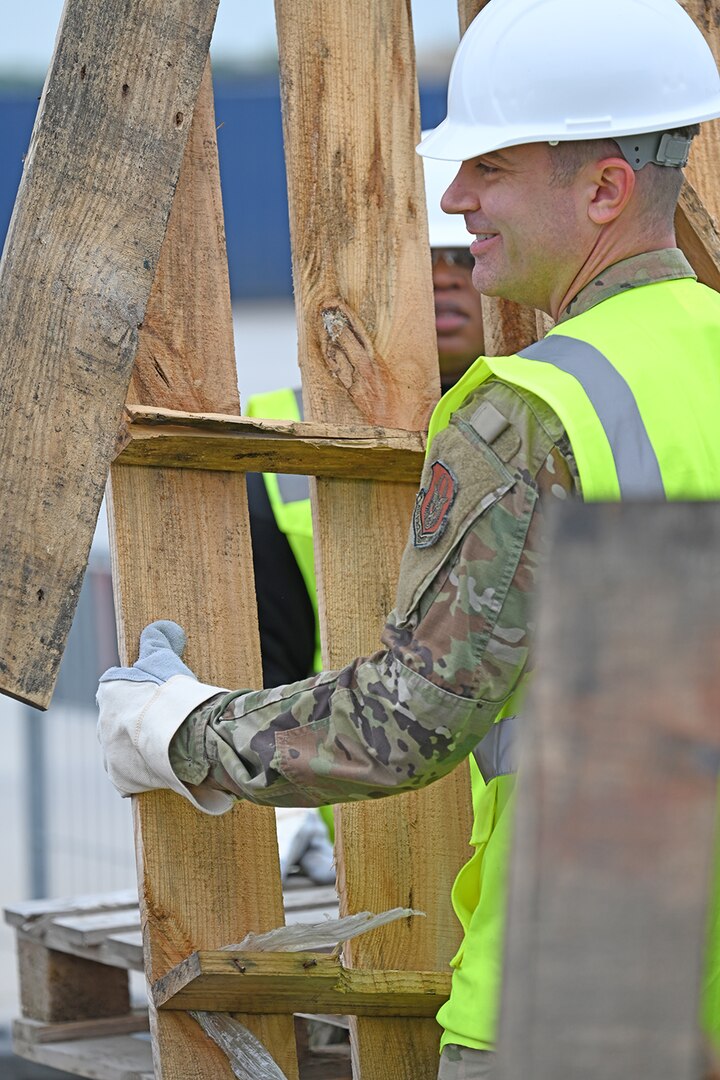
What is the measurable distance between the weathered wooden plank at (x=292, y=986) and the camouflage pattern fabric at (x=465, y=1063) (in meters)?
0.51

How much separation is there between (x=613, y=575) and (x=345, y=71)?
2.28m

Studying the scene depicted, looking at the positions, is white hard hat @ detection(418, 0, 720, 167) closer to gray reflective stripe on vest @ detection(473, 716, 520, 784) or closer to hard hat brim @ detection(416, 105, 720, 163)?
hard hat brim @ detection(416, 105, 720, 163)

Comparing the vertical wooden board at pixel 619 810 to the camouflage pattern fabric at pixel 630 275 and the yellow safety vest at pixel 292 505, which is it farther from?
the yellow safety vest at pixel 292 505

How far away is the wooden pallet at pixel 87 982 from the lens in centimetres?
399

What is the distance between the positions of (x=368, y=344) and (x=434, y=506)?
101cm

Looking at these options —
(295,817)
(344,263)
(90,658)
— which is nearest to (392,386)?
(344,263)

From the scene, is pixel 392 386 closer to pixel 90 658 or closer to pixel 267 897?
pixel 267 897

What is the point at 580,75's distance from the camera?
2338 mm

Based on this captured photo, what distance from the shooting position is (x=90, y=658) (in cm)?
886

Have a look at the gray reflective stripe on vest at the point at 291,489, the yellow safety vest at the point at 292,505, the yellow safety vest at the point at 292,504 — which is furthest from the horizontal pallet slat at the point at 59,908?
the gray reflective stripe on vest at the point at 291,489

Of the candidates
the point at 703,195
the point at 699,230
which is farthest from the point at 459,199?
the point at 703,195

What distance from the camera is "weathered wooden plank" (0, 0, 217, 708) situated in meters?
2.54

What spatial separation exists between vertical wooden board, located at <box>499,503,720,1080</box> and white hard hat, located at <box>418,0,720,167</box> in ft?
4.72

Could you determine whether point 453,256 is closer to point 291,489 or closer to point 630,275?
point 291,489
